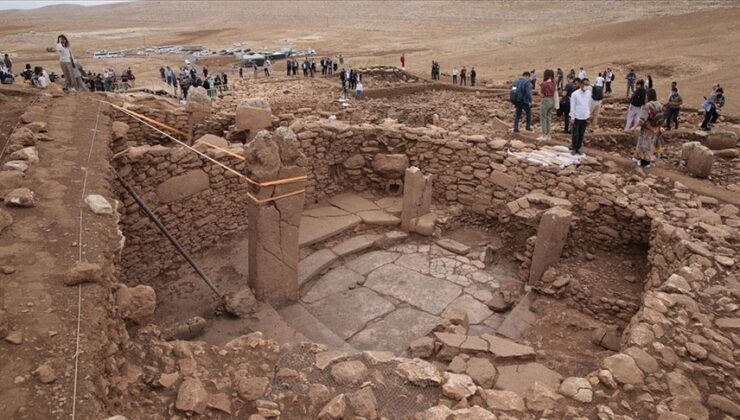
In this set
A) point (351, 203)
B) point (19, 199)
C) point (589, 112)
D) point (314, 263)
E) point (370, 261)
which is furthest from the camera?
point (351, 203)

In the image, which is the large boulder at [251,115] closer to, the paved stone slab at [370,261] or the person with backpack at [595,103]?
the paved stone slab at [370,261]

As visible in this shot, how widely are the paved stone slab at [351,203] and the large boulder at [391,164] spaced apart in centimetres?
72

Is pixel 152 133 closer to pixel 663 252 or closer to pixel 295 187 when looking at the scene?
pixel 295 187

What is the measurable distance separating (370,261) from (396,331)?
1931mm

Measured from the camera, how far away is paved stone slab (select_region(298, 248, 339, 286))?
7.88 metres

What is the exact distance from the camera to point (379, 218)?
30.9 feet

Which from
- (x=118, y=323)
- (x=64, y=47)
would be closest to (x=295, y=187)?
(x=118, y=323)

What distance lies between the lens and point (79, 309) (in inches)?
131

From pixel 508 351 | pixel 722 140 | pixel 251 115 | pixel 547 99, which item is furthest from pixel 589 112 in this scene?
pixel 251 115

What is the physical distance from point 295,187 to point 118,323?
10.6 ft

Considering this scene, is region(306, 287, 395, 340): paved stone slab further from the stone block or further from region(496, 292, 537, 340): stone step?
the stone block

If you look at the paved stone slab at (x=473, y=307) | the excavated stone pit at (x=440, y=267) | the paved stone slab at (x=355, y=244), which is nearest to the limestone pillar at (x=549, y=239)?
the excavated stone pit at (x=440, y=267)

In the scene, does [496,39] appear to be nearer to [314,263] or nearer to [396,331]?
[314,263]

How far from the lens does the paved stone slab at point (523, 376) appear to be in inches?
187
